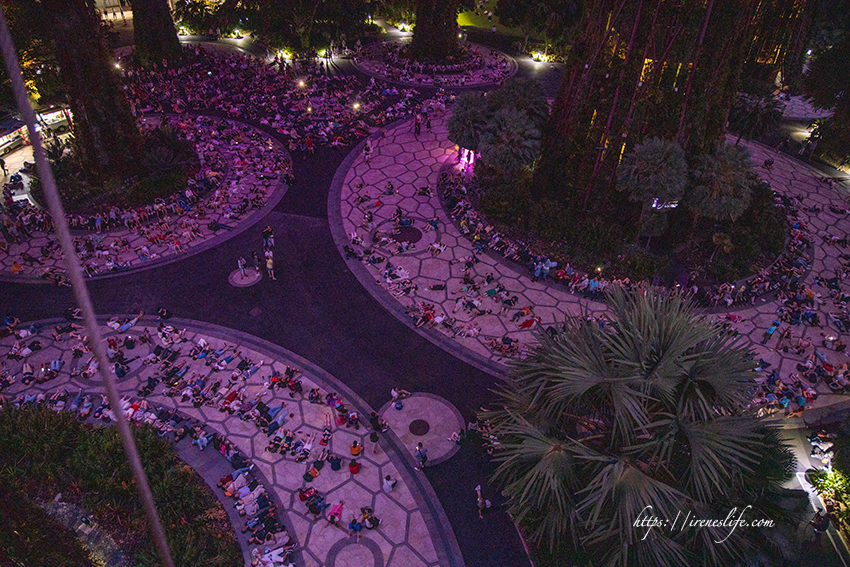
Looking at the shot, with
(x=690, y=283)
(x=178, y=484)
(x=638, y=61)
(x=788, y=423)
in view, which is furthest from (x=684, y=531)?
(x=638, y=61)

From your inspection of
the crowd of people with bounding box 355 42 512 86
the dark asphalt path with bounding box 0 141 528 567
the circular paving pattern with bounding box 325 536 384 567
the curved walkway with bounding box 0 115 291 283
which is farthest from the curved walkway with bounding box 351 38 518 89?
the circular paving pattern with bounding box 325 536 384 567

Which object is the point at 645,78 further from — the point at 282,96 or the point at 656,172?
the point at 282,96

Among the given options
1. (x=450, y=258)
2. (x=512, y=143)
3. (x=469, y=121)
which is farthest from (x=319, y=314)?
(x=469, y=121)

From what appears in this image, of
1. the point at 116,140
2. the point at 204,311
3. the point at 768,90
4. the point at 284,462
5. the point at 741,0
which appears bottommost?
the point at 284,462

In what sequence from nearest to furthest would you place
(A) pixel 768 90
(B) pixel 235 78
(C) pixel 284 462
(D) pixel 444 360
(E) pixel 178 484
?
(E) pixel 178 484 → (C) pixel 284 462 → (D) pixel 444 360 → (A) pixel 768 90 → (B) pixel 235 78

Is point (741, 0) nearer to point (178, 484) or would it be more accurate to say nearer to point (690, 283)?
point (690, 283)

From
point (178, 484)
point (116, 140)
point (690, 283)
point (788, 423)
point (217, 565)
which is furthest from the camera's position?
point (116, 140)

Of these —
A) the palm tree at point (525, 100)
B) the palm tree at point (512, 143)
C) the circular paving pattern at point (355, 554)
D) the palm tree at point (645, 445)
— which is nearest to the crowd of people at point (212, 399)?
the circular paving pattern at point (355, 554)
